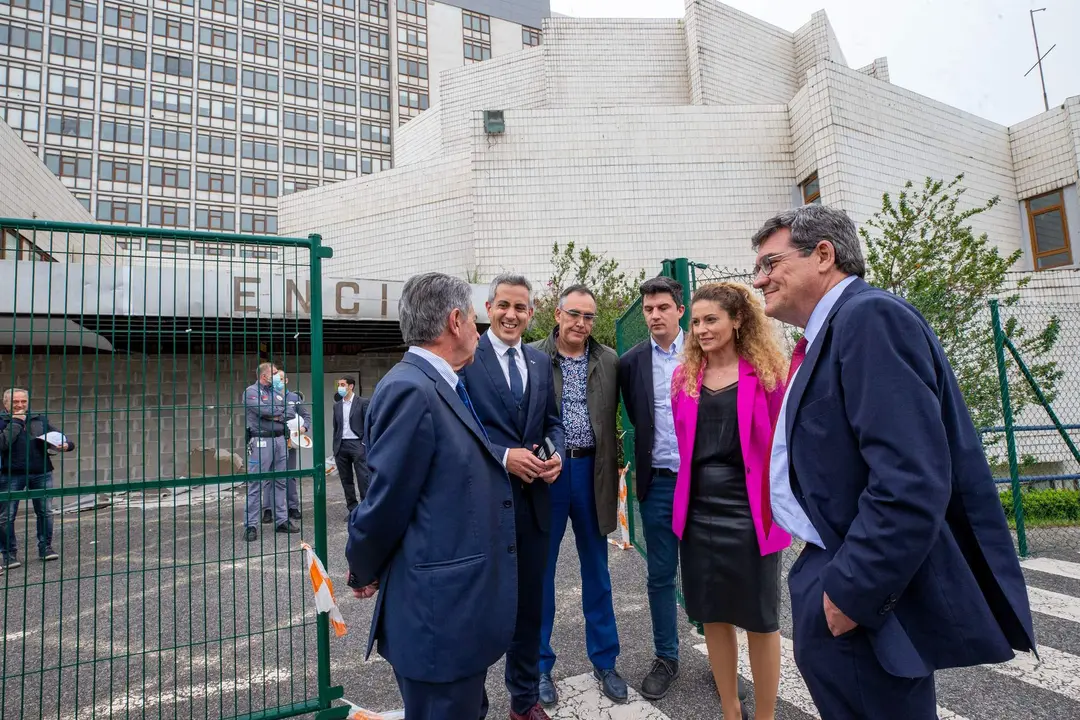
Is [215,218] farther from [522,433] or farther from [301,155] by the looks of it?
[522,433]

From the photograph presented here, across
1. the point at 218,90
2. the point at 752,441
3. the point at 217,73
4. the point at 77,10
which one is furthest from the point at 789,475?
the point at 77,10

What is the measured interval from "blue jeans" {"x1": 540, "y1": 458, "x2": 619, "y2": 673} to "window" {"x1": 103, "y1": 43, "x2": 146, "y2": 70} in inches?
1865

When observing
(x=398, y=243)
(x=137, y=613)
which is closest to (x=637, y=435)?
(x=137, y=613)

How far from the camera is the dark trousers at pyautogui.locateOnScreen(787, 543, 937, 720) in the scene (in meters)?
1.36

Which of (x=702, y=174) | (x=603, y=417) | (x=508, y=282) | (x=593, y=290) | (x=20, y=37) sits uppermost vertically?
(x=20, y=37)

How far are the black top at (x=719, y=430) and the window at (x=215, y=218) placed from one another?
141 feet

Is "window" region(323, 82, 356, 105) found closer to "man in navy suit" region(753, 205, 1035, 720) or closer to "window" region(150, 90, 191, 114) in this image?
"window" region(150, 90, 191, 114)

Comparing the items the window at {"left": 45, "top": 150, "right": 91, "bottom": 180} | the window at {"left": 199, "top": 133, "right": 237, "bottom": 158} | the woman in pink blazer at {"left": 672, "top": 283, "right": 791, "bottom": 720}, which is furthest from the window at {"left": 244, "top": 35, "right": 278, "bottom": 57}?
the woman in pink blazer at {"left": 672, "top": 283, "right": 791, "bottom": 720}

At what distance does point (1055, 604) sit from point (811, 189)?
40.6ft

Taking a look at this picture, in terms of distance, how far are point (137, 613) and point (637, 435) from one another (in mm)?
4238

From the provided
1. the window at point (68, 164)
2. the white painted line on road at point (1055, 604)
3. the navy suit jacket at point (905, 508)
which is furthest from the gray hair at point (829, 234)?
the window at point (68, 164)

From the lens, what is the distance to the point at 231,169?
129 ft

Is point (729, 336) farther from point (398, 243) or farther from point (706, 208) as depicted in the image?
point (398, 243)

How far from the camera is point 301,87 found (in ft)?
137
